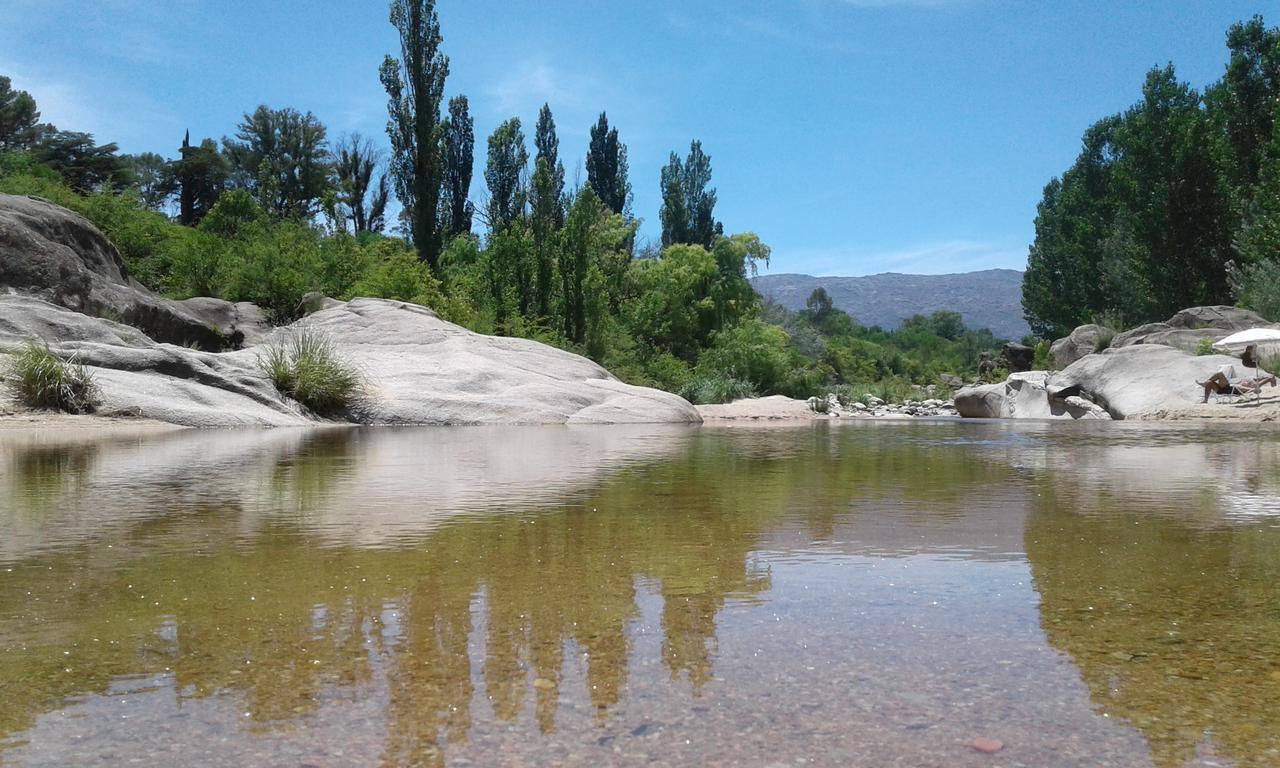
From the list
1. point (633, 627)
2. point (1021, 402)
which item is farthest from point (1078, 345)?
point (633, 627)

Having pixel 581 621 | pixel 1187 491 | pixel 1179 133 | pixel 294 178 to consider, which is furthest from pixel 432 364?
pixel 294 178

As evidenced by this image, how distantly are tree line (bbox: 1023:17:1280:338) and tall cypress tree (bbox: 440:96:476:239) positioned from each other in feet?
88.8

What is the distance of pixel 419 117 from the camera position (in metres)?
31.9

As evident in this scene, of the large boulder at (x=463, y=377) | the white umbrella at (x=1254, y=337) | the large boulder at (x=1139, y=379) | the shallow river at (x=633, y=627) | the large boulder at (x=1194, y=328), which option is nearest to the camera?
the shallow river at (x=633, y=627)

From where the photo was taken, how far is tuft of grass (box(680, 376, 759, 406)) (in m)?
26.9

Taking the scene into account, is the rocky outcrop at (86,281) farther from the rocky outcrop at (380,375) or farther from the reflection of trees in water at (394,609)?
the reflection of trees in water at (394,609)

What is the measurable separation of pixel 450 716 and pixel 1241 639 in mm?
2061

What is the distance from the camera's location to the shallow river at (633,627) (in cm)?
185

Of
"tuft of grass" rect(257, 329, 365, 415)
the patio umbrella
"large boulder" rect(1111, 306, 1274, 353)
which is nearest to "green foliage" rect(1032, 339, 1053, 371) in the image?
"large boulder" rect(1111, 306, 1274, 353)

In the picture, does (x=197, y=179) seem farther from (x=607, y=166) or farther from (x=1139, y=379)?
(x=1139, y=379)

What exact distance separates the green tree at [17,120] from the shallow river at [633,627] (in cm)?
5700

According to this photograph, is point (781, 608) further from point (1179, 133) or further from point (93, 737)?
point (1179, 133)

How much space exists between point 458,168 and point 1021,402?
2419 cm

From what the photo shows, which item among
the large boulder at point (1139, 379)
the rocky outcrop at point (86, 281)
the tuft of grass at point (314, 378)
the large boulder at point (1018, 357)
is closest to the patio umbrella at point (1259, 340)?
the large boulder at point (1139, 379)
